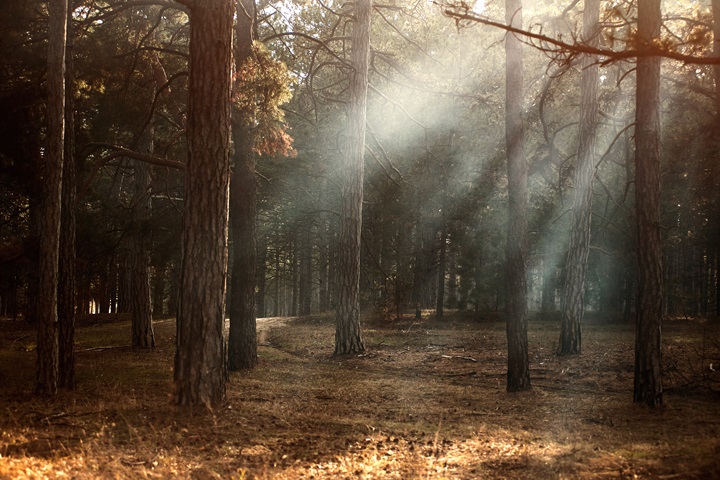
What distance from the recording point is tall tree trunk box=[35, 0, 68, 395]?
880 cm

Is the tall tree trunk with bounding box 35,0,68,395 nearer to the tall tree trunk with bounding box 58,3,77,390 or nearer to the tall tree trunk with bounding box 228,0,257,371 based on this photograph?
the tall tree trunk with bounding box 58,3,77,390

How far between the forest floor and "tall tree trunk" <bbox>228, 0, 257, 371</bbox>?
83 cm

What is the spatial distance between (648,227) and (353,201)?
8291 mm

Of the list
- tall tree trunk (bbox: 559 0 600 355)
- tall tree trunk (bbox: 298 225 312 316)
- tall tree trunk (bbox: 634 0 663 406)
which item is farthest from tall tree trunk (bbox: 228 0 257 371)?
tall tree trunk (bbox: 298 225 312 316)

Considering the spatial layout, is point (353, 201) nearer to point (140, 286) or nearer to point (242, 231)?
point (242, 231)

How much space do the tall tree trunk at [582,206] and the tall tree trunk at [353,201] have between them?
5.50 m

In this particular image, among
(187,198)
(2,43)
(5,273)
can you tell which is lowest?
(5,273)

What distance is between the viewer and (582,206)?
15539 millimetres

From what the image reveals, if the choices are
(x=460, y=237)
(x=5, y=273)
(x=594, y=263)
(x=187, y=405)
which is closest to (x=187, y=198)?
(x=187, y=405)

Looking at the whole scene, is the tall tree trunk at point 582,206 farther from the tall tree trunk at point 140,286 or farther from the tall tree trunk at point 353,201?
the tall tree trunk at point 140,286

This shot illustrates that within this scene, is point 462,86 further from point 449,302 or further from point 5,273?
point 5,273

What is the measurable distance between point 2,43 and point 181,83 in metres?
4.42

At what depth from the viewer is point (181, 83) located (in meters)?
15.0

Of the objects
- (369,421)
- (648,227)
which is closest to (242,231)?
(369,421)
